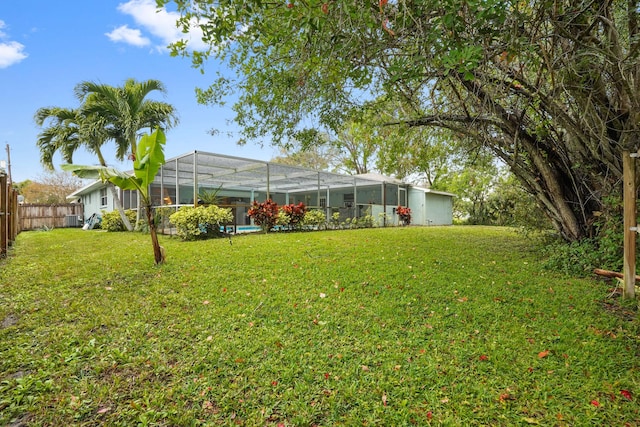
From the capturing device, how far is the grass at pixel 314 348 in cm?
208

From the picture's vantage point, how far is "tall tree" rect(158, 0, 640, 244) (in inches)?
118

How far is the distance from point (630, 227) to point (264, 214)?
9.70 meters

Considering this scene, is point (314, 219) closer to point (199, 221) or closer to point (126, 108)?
point (199, 221)

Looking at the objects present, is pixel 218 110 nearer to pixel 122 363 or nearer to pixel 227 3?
pixel 227 3

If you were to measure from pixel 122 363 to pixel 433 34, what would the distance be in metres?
4.12

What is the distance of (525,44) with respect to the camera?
3225 millimetres

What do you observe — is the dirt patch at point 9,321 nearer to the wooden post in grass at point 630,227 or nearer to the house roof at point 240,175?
the house roof at point 240,175

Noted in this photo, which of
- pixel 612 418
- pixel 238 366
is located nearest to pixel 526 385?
pixel 612 418

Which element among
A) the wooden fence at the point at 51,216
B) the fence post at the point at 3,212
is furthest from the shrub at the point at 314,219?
the wooden fence at the point at 51,216

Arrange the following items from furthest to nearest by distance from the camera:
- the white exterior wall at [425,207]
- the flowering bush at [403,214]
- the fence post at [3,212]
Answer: the white exterior wall at [425,207] → the flowering bush at [403,214] → the fence post at [3,212]

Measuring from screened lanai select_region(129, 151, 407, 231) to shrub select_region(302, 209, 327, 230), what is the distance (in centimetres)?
72

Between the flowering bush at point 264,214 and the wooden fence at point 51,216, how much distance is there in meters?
16.6

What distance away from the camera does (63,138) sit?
13016 millimetres

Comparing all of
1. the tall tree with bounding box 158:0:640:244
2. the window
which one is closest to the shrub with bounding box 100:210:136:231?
the window
